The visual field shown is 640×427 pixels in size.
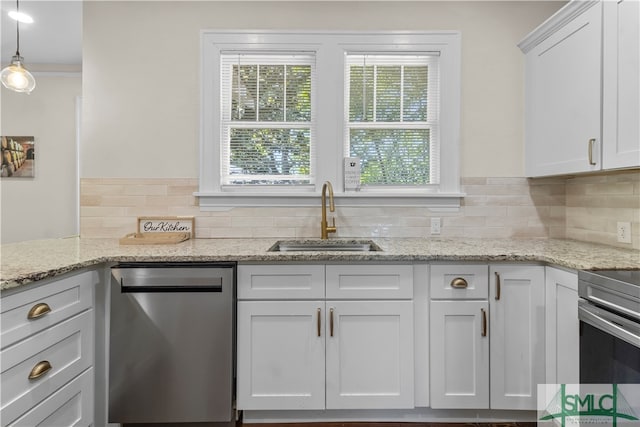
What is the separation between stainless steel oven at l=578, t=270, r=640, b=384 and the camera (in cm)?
124

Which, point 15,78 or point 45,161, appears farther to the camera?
point 45,161

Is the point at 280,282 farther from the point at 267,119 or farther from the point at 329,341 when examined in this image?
the point at 267,119

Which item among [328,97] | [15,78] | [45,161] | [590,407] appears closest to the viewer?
[590,407]

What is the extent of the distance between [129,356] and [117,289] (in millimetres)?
330

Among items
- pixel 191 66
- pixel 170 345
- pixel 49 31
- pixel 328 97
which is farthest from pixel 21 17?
pixel 170 345

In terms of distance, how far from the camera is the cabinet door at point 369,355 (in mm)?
1811

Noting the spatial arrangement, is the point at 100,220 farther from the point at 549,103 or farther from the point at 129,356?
the point at 549,103

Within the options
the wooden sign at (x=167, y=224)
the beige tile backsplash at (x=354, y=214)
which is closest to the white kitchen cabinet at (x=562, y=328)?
the beige tile backsplash at (x=354, y=214)

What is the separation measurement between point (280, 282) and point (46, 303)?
963 mm

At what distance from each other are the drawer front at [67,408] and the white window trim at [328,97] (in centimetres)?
121

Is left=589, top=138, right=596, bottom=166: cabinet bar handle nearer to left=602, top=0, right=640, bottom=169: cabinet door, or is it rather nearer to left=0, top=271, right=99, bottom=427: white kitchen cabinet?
left=602, top=0, right=640, bottom=169: cabinet door

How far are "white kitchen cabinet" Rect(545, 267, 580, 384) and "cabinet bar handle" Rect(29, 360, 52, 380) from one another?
219cm

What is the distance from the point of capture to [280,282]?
181cm

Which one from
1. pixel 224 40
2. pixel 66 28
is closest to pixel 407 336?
pixel 224 40
